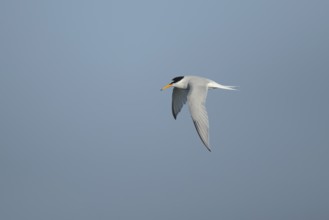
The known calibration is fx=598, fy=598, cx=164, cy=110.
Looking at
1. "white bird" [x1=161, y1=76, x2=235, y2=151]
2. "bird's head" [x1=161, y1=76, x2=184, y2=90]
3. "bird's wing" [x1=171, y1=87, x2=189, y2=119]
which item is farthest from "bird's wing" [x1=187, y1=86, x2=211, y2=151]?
"bird's wing" [x1=171, y1=87, x2=189, y2=119]

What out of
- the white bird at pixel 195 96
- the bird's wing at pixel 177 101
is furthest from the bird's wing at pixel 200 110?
the bird's wing at pixel 177 101

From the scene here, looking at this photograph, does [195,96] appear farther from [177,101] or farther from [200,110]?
[177,101]

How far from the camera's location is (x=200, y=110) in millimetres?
12445

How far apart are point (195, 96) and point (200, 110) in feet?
2.05

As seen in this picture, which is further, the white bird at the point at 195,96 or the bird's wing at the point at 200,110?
the white bird at the point at 195,96

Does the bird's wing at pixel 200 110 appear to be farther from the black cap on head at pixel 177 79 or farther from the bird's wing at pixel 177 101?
the bird's wing at pixel 177 101

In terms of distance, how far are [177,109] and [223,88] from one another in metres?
1.63

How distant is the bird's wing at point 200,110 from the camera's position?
39.0 feet

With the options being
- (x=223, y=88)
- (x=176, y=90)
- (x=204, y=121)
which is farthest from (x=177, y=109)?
(x=204, y=121)

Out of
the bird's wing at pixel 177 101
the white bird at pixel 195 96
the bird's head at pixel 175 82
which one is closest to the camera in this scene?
the white bird at pixel 195 96

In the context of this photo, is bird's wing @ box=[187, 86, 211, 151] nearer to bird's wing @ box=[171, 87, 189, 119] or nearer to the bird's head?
the bird's head

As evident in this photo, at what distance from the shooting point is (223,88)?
1405 centimetres

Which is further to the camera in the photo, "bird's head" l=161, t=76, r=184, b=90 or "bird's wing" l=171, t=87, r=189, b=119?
"bird's wing" l=171, t=87, r=189, b=119

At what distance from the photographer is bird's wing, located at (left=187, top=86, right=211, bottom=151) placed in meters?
11.9
